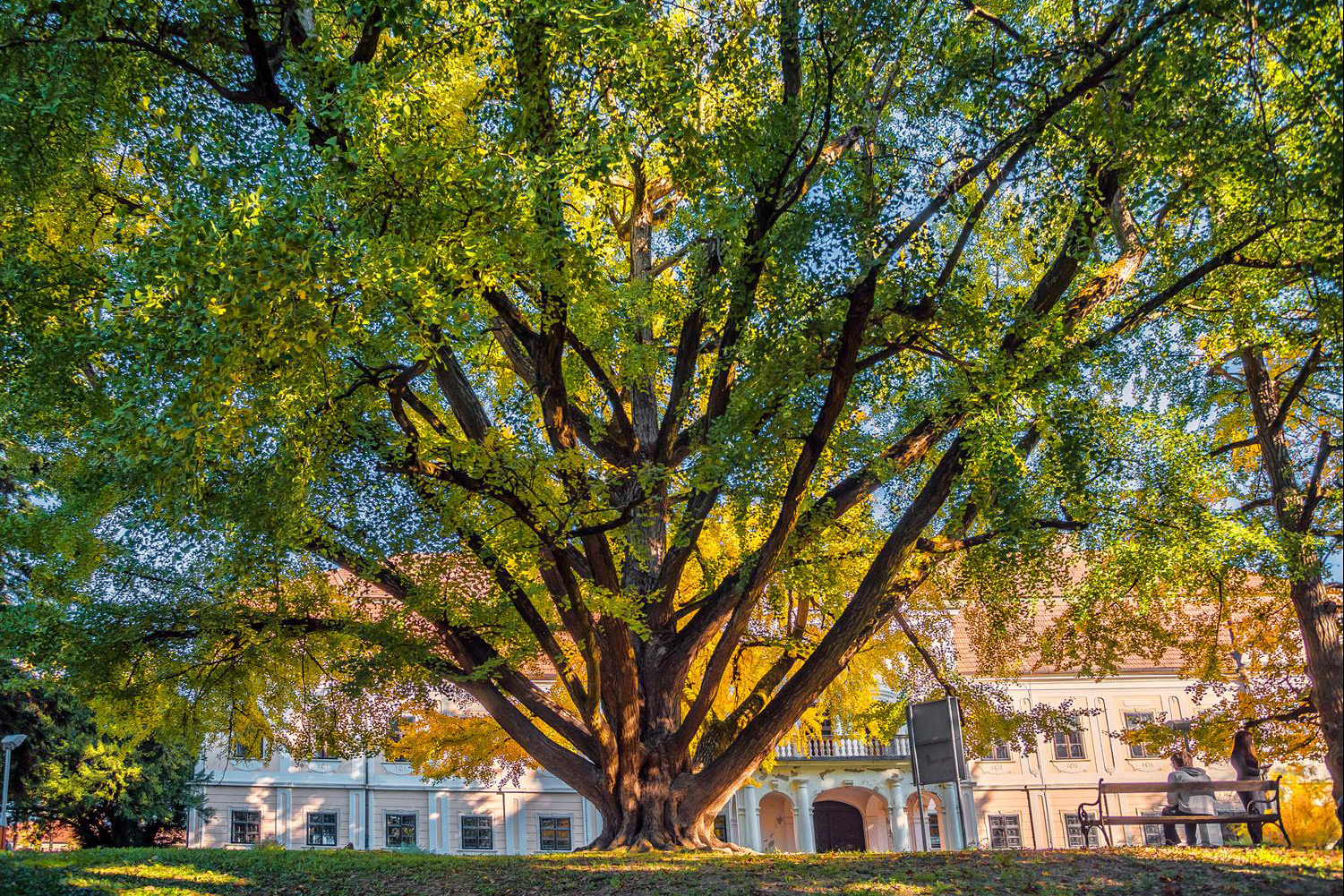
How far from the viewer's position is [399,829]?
109 ft

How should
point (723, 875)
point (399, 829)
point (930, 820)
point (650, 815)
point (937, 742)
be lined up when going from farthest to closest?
point (930, 820) < point (399, 829) < point (650, 815) < point (937, 742) < point (723, 875)

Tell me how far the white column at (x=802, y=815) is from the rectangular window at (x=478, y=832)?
9.94 meters

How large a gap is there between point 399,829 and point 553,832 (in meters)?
4.97

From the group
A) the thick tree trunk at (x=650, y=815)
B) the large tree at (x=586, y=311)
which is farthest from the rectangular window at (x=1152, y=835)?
the thick tree trunk at (x=650, y=815)

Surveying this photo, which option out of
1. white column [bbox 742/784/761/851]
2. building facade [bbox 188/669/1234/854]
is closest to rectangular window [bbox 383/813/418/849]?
building facade [bbox 188/669/1234/854]

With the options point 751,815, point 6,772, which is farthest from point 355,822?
point 6,772

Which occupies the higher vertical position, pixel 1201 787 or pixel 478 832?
pixel 1201 787

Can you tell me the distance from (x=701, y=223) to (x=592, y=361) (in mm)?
2463

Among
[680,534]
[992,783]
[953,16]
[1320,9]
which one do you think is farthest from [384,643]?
[992,783]

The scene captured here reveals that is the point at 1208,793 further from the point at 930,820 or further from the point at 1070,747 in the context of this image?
the point at 930,820

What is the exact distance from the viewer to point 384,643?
12.3m

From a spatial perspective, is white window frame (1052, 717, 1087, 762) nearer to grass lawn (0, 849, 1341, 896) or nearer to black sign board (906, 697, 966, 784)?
black sign board (906, 697, 966, 784)

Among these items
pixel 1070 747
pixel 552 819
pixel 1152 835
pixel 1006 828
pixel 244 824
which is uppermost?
pixel 1070 747

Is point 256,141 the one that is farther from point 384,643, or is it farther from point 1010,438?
point 1010,438
